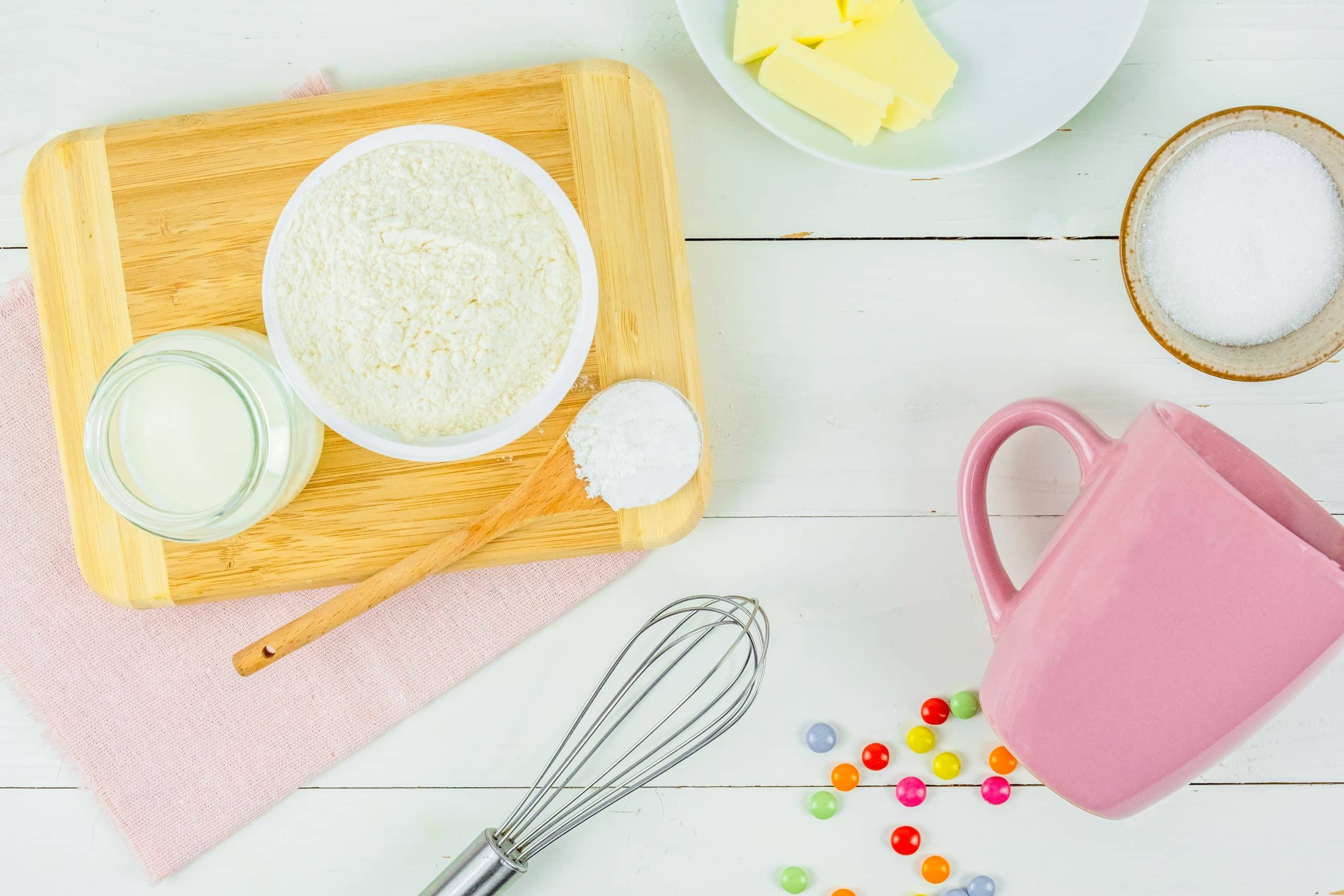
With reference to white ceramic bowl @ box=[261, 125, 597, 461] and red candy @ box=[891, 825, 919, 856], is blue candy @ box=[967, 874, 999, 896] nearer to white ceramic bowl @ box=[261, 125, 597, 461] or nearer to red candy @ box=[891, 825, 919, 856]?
red candy @ box=[891, 825, 919, 856]

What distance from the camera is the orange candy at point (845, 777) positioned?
66cm

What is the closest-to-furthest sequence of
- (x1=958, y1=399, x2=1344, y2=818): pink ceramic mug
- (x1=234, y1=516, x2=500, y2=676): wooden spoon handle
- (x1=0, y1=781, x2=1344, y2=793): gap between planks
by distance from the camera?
(x1=958, y1=399, x2=1344, y2=818): pink ceramic mug < (x1=234, y1=516, x2=500, y2=676): wooden spoon handle < (x1=0, y1=781, x2=1344, y2=793): gap between planks

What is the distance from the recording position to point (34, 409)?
631 mm

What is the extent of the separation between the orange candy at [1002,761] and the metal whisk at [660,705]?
165 mm

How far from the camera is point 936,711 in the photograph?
2.14 ft

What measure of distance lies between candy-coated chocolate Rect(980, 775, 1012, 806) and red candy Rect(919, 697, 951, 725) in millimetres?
51

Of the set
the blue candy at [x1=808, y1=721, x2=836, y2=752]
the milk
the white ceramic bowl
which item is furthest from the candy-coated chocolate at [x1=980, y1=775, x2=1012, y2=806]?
the milk

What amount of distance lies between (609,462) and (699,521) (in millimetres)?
122

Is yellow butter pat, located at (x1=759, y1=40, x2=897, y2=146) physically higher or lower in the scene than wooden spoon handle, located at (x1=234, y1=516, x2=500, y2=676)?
higher

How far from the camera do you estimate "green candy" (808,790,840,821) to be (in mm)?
657

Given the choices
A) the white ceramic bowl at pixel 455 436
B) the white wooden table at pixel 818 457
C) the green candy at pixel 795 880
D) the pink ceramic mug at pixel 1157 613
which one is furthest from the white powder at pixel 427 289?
the green candy at pixel 795 880

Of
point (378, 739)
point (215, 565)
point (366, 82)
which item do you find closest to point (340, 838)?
point (378, 739)

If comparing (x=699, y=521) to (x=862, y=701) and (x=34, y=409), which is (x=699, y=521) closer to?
(x=862, y=701)

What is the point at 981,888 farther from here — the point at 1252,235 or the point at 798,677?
the point at 1252,235
